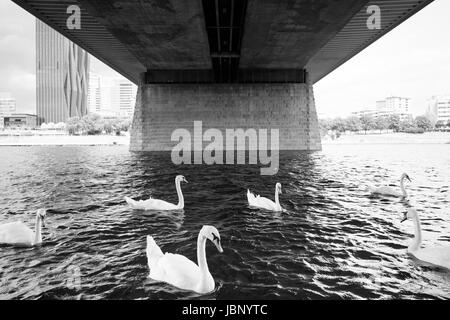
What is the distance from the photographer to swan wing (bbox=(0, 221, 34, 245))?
7375 mm

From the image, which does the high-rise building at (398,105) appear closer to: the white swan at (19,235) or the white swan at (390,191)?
the white swan at (390,191)

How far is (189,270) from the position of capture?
5516 mm

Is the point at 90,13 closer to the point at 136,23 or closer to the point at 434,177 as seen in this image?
the point at 136,23

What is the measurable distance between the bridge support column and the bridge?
127 millimetres

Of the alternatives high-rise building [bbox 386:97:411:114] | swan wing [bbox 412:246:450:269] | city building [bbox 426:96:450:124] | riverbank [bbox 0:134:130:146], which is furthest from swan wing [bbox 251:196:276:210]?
high-rise building [bbox 386:97:411:114]

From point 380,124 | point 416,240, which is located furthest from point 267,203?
point 380,124

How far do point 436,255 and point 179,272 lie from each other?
4708mm

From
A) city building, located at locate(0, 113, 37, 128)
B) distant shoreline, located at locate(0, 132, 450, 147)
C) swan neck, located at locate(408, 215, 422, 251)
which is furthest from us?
city building, located at locate(0, 113, 37, 128)

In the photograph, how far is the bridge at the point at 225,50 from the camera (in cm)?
2273

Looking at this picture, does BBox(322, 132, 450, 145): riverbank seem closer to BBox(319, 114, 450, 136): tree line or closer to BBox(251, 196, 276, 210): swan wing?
BBox(319, 114, 450, 136): tree line

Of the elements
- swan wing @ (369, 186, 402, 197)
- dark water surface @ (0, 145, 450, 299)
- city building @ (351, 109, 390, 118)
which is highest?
city building @ (351, 109, 390, 118)

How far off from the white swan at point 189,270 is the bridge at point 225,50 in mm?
18900

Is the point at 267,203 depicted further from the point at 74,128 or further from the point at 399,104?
the point at 399,104
